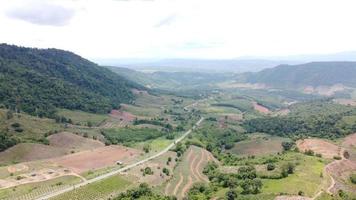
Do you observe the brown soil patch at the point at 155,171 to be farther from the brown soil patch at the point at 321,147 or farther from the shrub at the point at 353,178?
the shrub at the point at 353,178

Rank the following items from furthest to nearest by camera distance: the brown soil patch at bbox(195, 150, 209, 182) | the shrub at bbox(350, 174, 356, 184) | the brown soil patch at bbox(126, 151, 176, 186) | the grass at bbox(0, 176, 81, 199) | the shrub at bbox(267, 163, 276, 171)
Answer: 1. the brown soil patch at bbox(195, 150, 209, 182)
2. the brown soil patch at bbox(126, 151, 176, 186)
3. the shrub at bbox(267, 163, 276, 171)
4. the shrub at bbox(350, 174, 356, 184)
5. the grass at bbox(0, 176, 81, 199)

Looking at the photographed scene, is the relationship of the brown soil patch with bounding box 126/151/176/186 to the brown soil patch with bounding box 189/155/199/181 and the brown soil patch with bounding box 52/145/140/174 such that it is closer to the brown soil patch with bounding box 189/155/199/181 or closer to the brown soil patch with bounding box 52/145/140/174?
the brown soil patch with bounding box 189/155/199/181

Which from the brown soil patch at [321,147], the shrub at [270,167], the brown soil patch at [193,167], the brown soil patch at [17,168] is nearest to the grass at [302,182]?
the shrub at [270,167]

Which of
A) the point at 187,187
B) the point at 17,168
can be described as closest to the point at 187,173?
the point at 187,187

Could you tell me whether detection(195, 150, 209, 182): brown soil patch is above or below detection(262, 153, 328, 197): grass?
below

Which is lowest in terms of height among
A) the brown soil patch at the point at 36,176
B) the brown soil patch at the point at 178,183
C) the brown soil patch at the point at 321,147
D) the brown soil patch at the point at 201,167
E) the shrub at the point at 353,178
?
the brown soil patch at the point at 201,167

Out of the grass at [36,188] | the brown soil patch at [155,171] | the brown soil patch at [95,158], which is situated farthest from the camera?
the brown soil patch at [95,158]

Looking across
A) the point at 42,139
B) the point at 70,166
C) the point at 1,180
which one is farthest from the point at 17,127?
the point at 1,180

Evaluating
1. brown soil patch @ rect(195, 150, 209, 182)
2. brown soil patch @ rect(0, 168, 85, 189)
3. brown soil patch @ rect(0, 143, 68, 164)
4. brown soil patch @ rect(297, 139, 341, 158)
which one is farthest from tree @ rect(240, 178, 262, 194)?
brown soil patch @ rect(0, 143, 68, 164)

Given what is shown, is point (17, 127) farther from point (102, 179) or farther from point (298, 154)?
point (298, 154)
